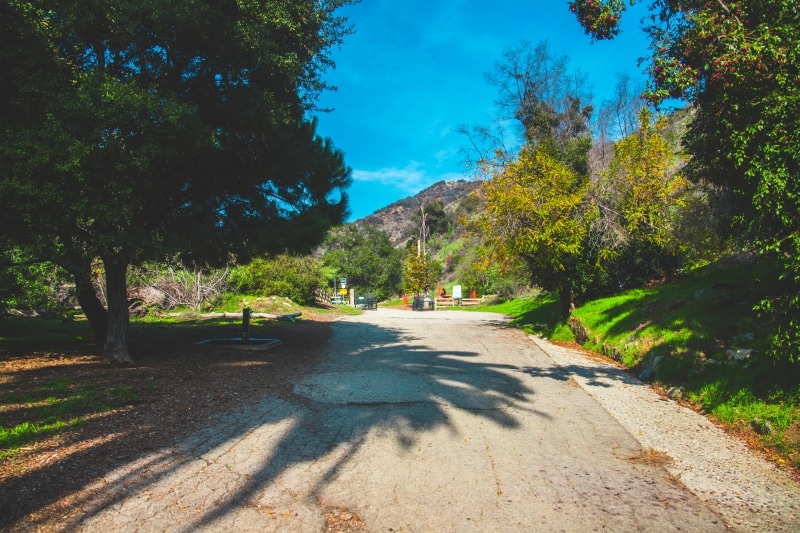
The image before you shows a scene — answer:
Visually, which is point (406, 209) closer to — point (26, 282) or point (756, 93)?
point (26, 282)

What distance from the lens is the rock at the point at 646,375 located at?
7793 mm

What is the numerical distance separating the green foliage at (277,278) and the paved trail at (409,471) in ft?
61.4

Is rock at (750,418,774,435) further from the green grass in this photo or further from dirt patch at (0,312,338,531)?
the green grass

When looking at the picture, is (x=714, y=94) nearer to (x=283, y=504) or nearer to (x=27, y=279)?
(x=283, y=504)

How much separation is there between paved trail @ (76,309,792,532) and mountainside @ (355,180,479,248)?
87696 millimetres

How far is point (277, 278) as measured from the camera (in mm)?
25484

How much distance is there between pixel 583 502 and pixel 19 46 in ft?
27.9

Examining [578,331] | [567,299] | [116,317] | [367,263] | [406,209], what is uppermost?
[406,209]

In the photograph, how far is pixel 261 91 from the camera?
8.40 meters

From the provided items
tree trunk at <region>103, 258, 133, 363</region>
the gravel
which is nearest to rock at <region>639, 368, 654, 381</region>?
the gravel

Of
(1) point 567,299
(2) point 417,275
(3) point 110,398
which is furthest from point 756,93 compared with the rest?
(2) point 417,275

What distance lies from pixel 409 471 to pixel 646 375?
5438mm

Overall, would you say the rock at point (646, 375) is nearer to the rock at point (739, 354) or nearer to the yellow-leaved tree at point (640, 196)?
the rock at point (739, 354)

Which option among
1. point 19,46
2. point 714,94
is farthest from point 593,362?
point 19,46
